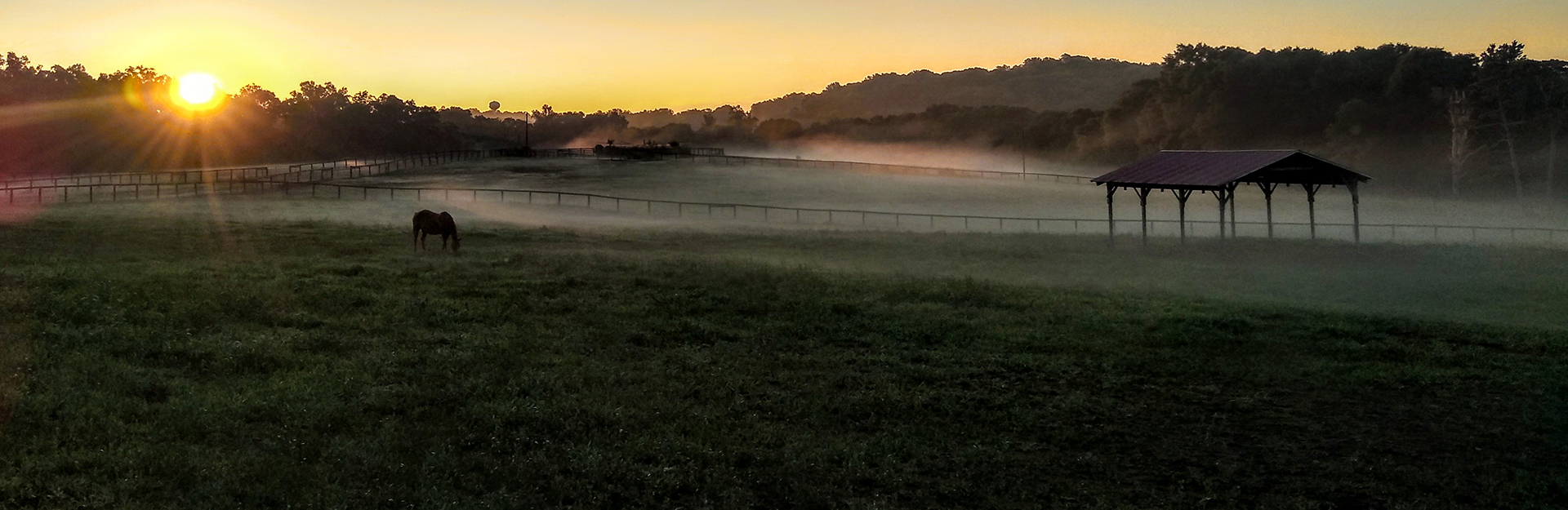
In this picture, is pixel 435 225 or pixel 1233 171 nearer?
pixel 435 225

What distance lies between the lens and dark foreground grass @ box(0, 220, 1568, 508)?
11867 mm

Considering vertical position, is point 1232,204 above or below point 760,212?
below

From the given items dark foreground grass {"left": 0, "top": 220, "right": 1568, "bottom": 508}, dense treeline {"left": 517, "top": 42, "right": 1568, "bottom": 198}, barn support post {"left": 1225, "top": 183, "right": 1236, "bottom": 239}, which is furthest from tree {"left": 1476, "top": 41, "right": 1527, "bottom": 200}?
dark foreground grass {"left": 0, "top": 220, "right": 1568, "bottom": 508}

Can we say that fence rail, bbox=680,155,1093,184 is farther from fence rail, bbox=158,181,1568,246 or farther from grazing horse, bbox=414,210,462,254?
grazing horse, bbox=414,210,462,254

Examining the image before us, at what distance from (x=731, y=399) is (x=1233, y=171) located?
1206 inches

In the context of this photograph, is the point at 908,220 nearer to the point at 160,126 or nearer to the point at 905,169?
the point at 905,169

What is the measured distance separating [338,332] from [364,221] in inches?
1253

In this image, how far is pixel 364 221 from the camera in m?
48.6

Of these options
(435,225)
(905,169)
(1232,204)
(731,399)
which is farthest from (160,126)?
(731,399)

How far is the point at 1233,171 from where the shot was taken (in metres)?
40.0

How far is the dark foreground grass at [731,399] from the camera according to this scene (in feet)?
38.9

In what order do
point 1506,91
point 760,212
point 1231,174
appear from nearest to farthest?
point 1231,174, point 760,212, point 1506,91

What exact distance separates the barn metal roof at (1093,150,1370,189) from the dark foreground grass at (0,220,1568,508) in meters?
16.6

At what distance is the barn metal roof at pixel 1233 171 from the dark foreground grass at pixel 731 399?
54.4 ft
